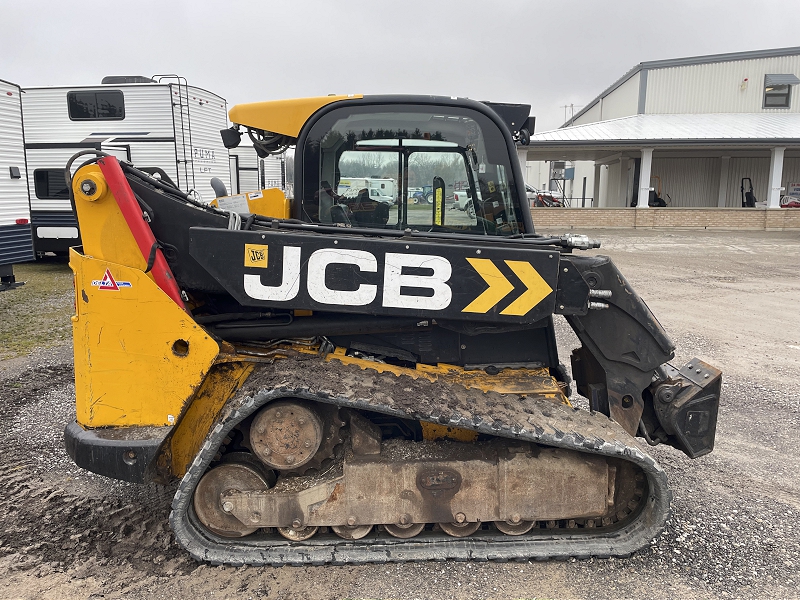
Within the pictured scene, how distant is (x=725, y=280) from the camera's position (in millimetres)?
11836

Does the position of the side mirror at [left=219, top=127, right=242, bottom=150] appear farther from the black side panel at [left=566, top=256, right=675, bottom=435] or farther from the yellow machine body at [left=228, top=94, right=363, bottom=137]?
the black side panel at [left=566, top=256, right=675, bottom=435]

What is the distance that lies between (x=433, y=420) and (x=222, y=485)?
1088mm

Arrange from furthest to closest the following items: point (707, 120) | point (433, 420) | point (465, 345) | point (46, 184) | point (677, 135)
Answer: point (707, 120)
point (677, 135)
point (46, 184)
point (465, 345)
point (433, 420)

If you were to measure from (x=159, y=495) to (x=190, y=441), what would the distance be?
2.50ft

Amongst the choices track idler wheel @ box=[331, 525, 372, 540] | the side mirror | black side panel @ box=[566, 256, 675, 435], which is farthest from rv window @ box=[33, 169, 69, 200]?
black side panel @ box=[566, 256, 675, 435]

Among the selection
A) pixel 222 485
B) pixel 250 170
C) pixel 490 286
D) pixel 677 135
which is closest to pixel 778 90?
pixel 677 135

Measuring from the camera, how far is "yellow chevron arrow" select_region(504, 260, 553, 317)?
110 inches

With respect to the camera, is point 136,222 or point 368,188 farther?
point 368,188

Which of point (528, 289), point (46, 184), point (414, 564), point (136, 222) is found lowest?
point (414, 564)

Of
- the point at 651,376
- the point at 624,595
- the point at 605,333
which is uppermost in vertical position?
the point at 605,333

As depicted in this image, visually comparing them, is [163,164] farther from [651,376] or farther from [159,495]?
[651,376]

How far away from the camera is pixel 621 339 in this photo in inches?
121

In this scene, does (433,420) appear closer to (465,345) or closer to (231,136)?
(465,345)

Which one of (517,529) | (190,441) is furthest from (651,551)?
(190,441)
